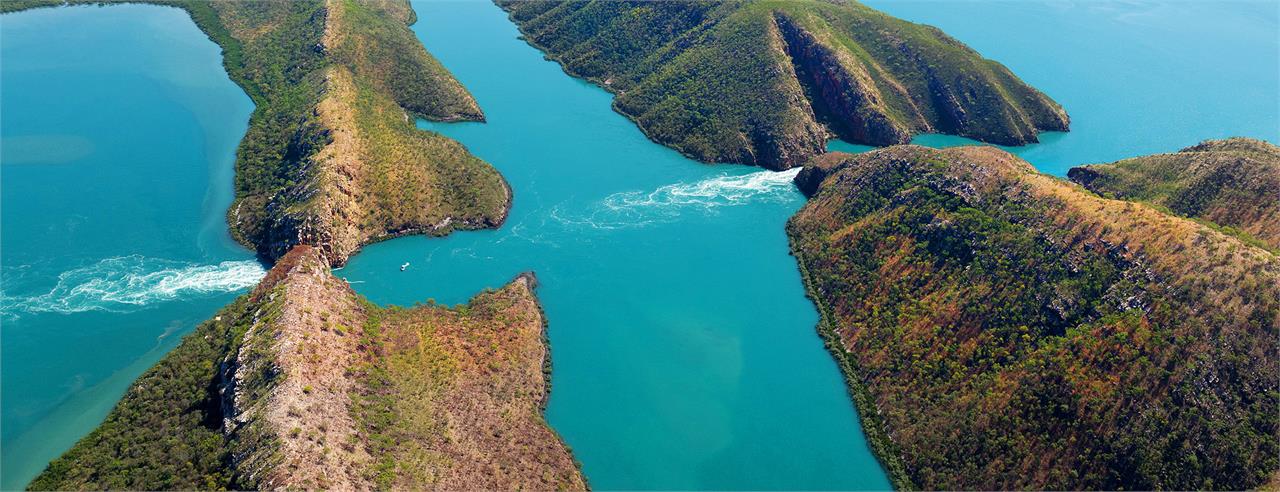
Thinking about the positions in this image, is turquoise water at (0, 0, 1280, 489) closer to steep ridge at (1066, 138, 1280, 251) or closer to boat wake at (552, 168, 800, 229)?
boat wake at (552, 168, 800, 229)

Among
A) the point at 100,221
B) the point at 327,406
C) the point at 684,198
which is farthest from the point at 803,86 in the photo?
the point at 100,221

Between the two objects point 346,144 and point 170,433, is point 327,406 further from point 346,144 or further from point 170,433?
point 346,144

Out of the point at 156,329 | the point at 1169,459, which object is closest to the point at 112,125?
the point at 156,329

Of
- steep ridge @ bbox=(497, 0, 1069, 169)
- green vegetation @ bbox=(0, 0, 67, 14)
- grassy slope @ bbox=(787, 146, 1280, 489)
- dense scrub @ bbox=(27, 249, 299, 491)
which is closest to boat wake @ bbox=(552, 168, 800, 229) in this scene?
steep ridge @ bbox=(497, 0, 1069, 169)

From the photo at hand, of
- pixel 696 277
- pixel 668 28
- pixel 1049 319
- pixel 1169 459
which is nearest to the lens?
pixel 1169 459

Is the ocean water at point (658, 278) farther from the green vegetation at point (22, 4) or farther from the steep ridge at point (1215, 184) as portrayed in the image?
the green vegetation at point (22, 4)

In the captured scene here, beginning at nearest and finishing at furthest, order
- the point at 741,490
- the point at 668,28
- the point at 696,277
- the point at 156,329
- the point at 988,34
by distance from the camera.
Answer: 1. the point at 741,490
2. the point at 156,329
3. the point at 696,277
4. the point at 668,28
5. the point at 988,34

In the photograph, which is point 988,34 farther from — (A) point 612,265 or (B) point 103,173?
(B) point 103,173
